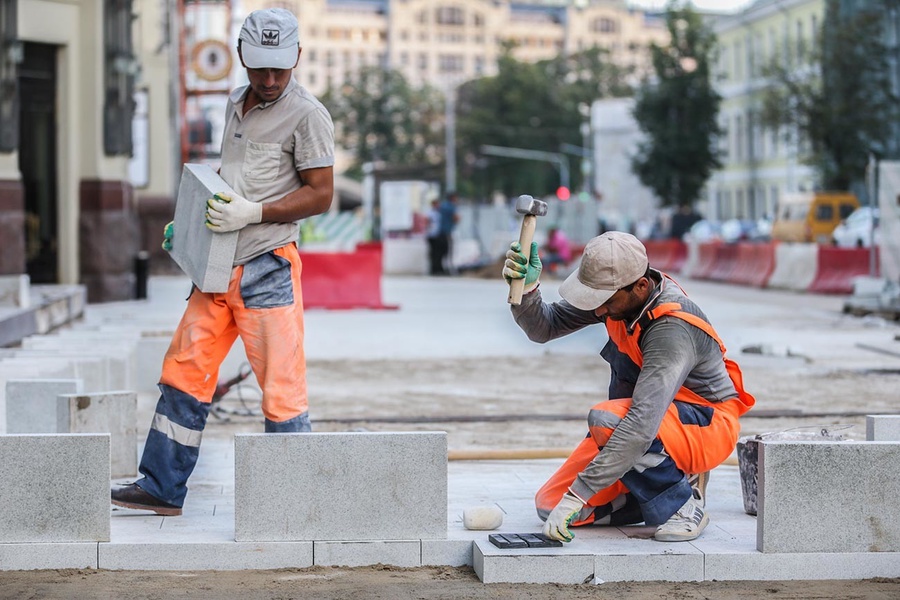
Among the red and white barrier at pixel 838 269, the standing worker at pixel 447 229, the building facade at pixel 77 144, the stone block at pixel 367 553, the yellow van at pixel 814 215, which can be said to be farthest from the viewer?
the yellow van at pixel 814 215

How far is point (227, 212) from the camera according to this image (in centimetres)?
645

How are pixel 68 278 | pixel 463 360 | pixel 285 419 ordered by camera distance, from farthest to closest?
pixel 68 278
pixel 463 360
pixel 285 419

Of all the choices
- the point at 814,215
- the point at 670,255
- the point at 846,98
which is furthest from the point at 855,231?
the point at 846,98

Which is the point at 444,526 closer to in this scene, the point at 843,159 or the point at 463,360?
the point at 463,360

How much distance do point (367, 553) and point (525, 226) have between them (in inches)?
52.1

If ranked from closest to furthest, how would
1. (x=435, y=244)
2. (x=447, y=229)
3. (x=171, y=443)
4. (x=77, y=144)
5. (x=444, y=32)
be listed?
(x=171, y=443), (x=77, y=144), (x=447, y=229), (x=435, y=244), (x=444, y=32)

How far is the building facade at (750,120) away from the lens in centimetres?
6984

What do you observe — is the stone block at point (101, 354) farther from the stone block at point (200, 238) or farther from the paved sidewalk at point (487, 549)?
the stone block at point (200, 238)

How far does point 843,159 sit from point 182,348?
45.1m

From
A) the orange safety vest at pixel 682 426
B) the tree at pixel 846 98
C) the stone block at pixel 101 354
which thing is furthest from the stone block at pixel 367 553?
the tree at pixel 846 98

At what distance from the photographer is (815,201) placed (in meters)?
46.6

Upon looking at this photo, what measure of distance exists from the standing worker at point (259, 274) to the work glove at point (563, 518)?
1.11 metres

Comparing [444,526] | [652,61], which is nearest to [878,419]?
[444,526]

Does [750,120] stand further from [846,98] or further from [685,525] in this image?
[685,525]
